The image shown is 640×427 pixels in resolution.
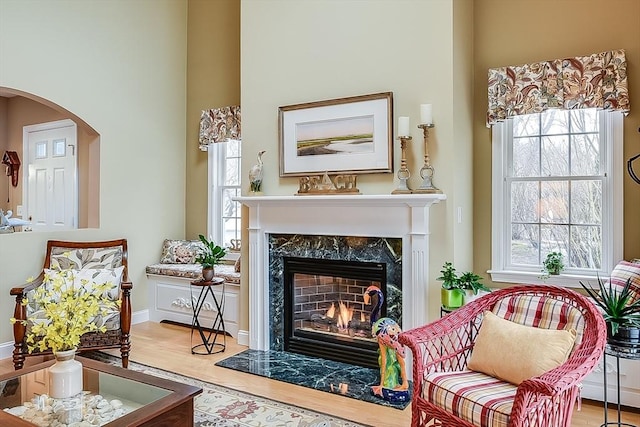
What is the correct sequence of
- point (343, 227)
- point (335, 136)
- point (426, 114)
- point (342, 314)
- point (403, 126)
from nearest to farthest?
point (426, 114)
point (403, 126)
point (343, 227)
point (335, 136)
point (342, 314)

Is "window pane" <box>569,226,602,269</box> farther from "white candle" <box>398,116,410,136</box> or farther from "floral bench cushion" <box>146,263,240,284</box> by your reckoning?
"floral bench cushion" <box>146,263,240,284</box>

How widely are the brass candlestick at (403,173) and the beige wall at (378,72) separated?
0.19 feet

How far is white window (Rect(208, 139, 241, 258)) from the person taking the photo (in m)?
5.21

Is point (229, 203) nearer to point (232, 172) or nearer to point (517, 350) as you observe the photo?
point (232, 172)

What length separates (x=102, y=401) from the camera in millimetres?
2139

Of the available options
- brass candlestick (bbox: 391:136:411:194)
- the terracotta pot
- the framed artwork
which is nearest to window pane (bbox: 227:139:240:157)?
the framed artwork

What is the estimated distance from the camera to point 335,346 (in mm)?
3766

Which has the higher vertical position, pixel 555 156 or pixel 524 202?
pixel 555 156

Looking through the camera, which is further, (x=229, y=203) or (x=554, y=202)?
(x=229, y=203)

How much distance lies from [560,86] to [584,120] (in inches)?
14.3

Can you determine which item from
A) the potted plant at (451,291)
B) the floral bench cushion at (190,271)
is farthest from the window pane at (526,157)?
the floral bench cushion at (190,271)

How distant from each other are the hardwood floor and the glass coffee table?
105cm

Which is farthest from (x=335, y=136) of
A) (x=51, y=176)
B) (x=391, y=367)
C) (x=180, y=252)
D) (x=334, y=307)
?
(x=51, y=176)

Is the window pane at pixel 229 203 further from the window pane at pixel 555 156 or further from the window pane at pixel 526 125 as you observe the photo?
the window pane at pixel 555 156
